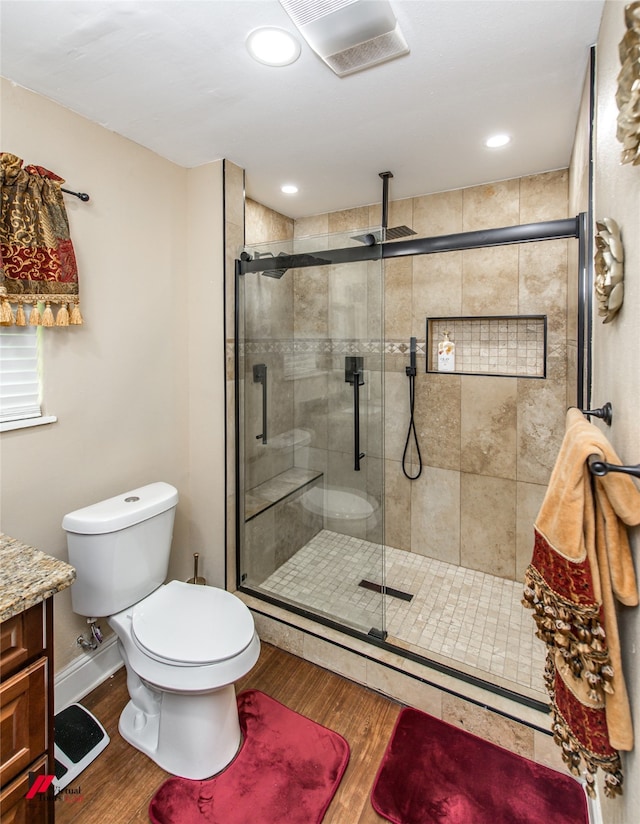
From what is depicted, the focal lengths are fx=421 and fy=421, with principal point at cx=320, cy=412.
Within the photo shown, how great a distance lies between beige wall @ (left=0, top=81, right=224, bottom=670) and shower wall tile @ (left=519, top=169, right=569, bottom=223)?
67.2 inches

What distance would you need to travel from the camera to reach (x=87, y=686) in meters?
1.88

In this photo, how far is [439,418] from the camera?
2.74 meters

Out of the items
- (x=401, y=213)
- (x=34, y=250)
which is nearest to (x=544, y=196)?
(x=401, y=213)

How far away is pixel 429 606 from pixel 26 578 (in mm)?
1949

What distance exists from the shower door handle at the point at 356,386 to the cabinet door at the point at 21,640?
1503 mm

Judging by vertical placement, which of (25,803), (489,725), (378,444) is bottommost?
(489,725)

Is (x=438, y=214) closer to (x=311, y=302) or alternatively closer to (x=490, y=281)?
(x=490, y=281)

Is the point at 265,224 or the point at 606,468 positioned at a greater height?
the point at 265,224

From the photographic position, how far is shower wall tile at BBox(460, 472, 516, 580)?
Result: 2570mm

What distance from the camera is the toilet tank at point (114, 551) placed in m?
1.66

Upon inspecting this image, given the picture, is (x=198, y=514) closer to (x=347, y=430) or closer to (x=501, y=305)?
(x=347, y=430)

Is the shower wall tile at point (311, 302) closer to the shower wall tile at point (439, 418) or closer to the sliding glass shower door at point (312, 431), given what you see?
the sliding glass shower door at point (312, 431)

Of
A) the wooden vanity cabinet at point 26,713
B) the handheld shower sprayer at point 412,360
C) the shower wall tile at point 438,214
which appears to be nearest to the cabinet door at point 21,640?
the wooden vanity cabinet at point 26,713

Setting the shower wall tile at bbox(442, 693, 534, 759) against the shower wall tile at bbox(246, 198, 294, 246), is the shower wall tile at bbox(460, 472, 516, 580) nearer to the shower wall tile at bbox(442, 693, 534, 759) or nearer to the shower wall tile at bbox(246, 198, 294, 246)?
the shower wall tile at bbox(442, 693, 534, 759)
